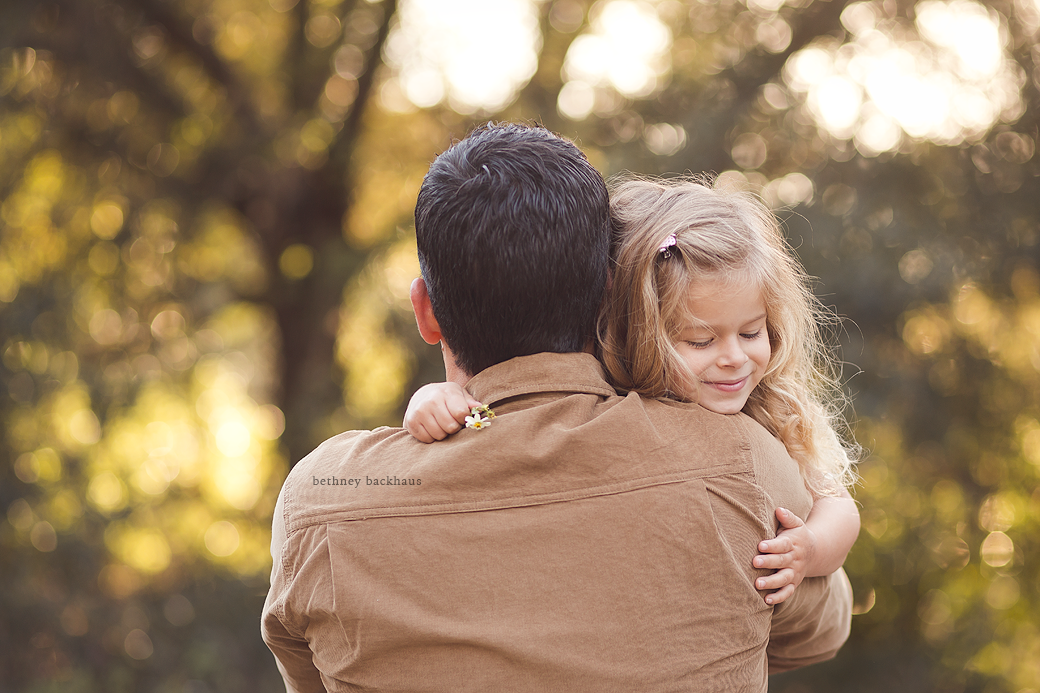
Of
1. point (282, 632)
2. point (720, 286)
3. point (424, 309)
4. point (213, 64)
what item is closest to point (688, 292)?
point (720, 286)

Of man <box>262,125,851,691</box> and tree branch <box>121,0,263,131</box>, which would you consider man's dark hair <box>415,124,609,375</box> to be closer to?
man <box>262,125,851,691</box>

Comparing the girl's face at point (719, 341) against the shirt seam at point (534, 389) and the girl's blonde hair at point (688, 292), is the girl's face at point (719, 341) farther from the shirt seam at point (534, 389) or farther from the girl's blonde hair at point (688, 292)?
the shirt seam at point (534, 389)

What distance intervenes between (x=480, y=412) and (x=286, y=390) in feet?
20.0

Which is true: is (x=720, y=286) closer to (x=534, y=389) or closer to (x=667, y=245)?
(x=667, y=245)

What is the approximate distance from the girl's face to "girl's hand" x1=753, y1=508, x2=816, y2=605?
25 centimetres

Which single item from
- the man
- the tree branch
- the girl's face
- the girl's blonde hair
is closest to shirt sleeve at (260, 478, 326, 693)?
the man

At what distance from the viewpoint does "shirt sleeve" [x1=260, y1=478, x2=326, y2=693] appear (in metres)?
1.18

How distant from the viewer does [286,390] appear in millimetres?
7023

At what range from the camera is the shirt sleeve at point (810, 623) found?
140cm

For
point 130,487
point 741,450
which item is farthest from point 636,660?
point 130,487

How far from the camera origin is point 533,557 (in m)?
1.12

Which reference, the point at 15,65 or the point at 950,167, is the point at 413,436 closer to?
the point at 15,65

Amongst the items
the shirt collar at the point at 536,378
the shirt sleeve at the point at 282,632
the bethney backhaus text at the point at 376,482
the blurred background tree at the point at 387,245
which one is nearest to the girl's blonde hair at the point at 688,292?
the shirt collar at the point at 536,378

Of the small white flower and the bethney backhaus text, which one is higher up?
the small white flower
